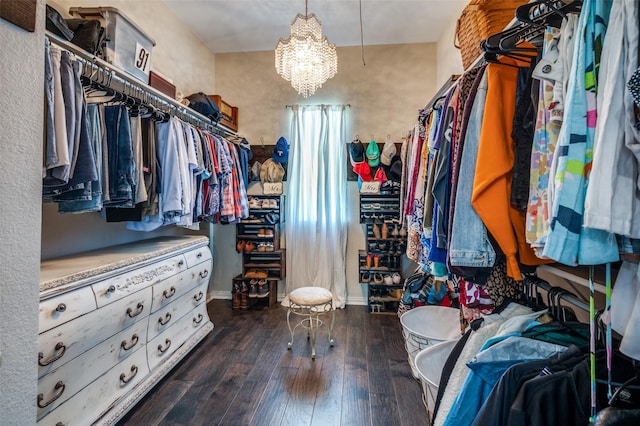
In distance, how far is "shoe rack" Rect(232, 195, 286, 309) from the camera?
133 inches

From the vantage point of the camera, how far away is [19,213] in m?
0.65

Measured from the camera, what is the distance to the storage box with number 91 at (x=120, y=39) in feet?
5.92

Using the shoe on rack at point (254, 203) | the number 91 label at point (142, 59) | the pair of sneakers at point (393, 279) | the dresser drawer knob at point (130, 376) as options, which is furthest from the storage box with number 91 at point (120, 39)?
the pair of sneakers at point (393, 279)

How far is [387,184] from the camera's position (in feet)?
10.9

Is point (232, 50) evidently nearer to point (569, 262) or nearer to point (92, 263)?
point (92, 263)

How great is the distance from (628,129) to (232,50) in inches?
155

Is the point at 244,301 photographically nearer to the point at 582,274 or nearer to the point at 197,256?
the point at 197,256

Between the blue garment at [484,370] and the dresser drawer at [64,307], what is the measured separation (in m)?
1.47

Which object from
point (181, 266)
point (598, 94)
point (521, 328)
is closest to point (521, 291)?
point (521, 328)

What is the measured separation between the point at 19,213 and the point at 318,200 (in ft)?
9.82

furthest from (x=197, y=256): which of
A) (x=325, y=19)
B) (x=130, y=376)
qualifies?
(x=325, y=19)

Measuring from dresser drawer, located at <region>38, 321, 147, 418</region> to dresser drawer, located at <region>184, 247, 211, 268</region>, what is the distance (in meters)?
0.56

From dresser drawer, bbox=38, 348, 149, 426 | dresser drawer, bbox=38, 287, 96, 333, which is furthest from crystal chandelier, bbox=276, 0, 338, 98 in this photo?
dresser drawer, bbox=38, 348, 149, 426

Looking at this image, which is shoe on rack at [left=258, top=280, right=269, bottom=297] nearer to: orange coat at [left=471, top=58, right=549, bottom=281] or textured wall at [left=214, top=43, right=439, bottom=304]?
textured wall at [left=214, top=43, right=439, bottom=304]
